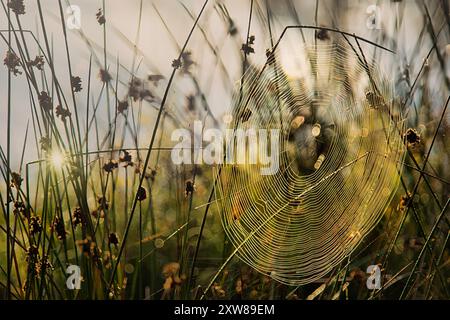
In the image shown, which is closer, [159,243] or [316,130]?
[159,243]

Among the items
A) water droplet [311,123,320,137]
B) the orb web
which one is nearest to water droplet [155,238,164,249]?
the orb web

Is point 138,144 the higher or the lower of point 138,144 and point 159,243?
the higher

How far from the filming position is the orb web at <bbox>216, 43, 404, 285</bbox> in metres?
1.54

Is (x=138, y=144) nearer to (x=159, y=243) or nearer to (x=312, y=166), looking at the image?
(x=159, y=243)

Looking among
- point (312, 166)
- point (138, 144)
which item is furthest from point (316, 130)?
point (138, 144)

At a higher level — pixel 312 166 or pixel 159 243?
pixel 312 166

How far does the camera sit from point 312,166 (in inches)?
64.6

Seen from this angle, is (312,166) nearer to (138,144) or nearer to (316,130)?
(316,130)

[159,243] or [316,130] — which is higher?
[316,130]

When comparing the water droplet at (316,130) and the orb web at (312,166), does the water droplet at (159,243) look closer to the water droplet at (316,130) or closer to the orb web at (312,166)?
the orb web at (312,166)

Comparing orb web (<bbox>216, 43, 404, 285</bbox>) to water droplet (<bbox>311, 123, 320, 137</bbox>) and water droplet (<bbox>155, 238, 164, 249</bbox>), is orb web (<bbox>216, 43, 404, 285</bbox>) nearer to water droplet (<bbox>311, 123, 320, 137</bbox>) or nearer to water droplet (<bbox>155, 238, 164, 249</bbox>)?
water droplet (<bbox>311, 123, 320, 137</bbox>)

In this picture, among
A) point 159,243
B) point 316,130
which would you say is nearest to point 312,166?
point 316,130

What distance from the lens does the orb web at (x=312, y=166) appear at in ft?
→ 5.06

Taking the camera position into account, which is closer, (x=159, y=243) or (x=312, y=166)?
(x=159, y=243)
